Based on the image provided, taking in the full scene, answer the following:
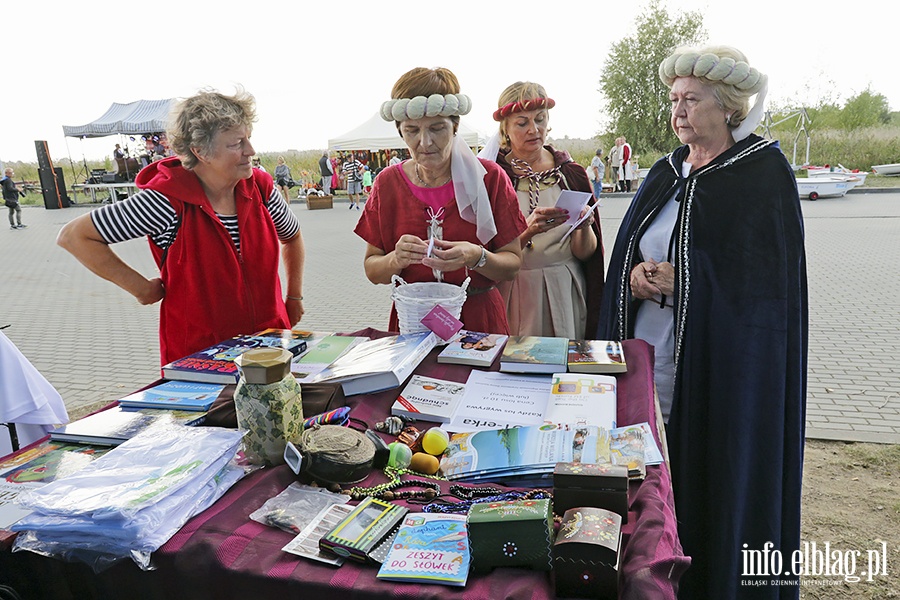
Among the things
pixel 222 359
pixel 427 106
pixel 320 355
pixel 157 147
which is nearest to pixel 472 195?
pixel 427 106

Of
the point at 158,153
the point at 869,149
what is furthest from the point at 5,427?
the point at 869,149

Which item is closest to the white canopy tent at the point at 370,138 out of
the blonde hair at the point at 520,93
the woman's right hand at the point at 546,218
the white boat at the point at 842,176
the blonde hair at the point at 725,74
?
the white boat at the point at 842,176

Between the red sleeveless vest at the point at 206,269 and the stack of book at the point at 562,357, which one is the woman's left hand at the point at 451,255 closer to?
the stack of book at the point at 562,357

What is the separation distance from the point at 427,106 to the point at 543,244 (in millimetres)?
1112

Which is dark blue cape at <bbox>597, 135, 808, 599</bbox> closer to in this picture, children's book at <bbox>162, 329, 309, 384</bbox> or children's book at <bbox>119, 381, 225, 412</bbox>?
children's book at <bbox>162, 329, 309, 384</bbox>

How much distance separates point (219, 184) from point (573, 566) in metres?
1.96

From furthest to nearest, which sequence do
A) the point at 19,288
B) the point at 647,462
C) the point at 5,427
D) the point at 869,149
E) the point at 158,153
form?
1. the point at 869,149
2. the point at 158,153
3. the point at 19,288
4. the point at 5,427
5. the point at 647,462

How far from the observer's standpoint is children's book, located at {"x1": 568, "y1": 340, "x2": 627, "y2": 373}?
1.83m

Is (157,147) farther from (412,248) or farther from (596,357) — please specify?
(596,357)

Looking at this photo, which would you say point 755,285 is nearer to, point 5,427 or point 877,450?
point 877,450

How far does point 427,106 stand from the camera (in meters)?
2.20

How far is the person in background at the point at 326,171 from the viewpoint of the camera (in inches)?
854

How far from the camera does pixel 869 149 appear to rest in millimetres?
25422

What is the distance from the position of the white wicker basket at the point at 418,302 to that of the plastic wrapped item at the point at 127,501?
0.96 meters
